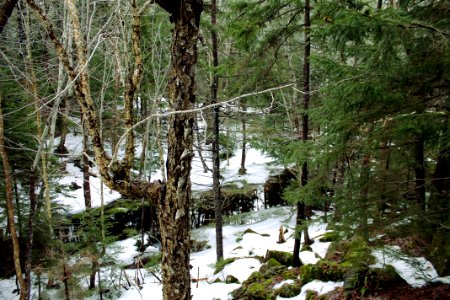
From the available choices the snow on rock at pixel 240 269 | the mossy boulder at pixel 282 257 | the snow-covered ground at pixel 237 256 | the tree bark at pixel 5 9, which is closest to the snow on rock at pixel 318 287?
the snow-covered ground at pixel 237 256

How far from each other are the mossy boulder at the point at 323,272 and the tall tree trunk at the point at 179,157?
13.3 feet

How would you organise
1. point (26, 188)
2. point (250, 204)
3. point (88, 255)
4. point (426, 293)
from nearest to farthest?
point (426, 293) < point (88, 255) < point (26, 188) < point (250, 204)

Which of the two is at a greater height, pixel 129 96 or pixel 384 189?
pixel 129 96

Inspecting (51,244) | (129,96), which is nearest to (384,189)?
(129,96)

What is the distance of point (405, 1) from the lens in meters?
4.43

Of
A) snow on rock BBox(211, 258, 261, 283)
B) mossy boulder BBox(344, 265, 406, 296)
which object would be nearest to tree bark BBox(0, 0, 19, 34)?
mossy boulder BBox(344, 265, 406, 296)

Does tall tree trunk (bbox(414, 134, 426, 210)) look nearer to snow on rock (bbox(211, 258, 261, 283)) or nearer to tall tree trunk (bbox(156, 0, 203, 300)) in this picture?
tall tree trunk (bbox(156, 0, 203, 300))

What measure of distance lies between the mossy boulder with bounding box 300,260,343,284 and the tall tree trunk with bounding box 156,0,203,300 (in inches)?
159

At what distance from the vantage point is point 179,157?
2.68 meters

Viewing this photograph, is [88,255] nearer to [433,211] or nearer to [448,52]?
[433,211]

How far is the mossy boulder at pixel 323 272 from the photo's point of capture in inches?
228

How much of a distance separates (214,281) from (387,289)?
5.04m

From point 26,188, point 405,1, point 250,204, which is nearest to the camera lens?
point 405,1

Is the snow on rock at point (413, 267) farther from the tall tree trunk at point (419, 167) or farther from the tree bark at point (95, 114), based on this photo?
the tree bark at point (95, 114)
